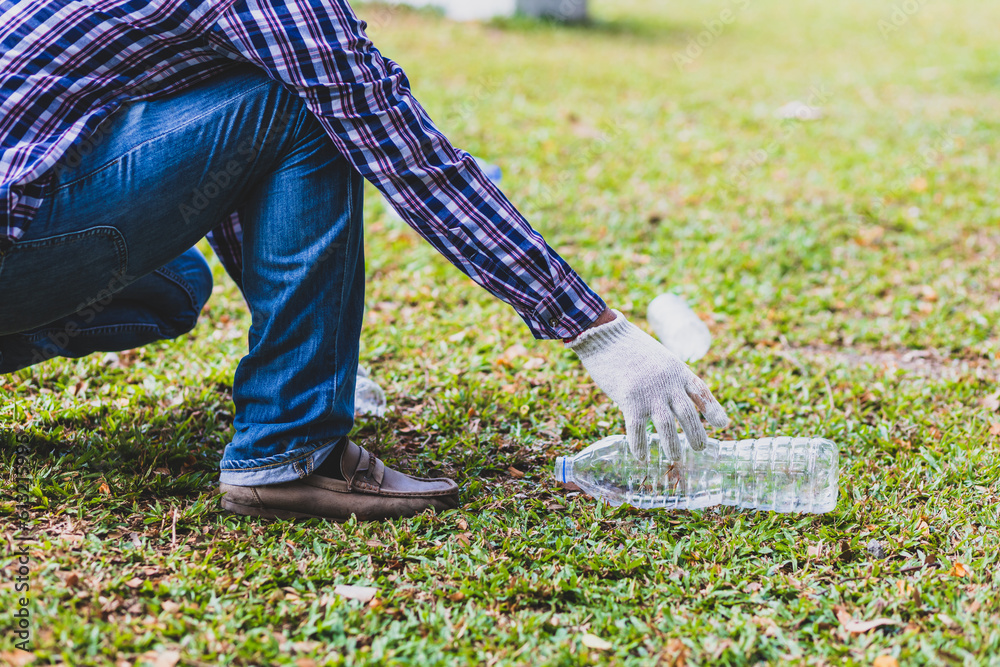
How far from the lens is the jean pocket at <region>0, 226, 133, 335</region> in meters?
1.81

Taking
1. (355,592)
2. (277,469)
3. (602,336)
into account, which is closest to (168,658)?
(355,592)

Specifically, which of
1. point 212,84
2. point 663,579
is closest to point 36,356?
point 212,84

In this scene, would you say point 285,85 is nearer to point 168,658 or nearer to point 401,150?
point 401,150

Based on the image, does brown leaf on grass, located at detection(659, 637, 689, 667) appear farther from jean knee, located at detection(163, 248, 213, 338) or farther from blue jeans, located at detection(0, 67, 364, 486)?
jean knee, located at detection(163, 248, 213, 338)

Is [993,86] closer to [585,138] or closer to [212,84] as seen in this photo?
[585,138]

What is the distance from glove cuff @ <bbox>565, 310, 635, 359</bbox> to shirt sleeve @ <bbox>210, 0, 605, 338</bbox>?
0.9 inches

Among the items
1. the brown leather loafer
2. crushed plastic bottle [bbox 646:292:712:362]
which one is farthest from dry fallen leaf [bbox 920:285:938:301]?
the brown leather loafer

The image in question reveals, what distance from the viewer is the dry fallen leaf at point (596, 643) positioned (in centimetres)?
183

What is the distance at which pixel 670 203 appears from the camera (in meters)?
4.84

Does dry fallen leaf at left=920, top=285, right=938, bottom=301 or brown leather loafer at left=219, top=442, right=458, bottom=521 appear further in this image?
dry fallen leaf at left=920, top=285, right=938, bottom=301

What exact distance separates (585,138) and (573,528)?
4.05 metres

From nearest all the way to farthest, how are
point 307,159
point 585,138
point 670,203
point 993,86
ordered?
point 307,159, point 670,203, point 585,138, point 993,86

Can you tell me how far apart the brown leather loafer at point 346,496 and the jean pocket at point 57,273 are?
573 mm

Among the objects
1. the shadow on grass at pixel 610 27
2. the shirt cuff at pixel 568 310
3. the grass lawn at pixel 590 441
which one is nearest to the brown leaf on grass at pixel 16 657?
the grass lawn at pixel 590 441
